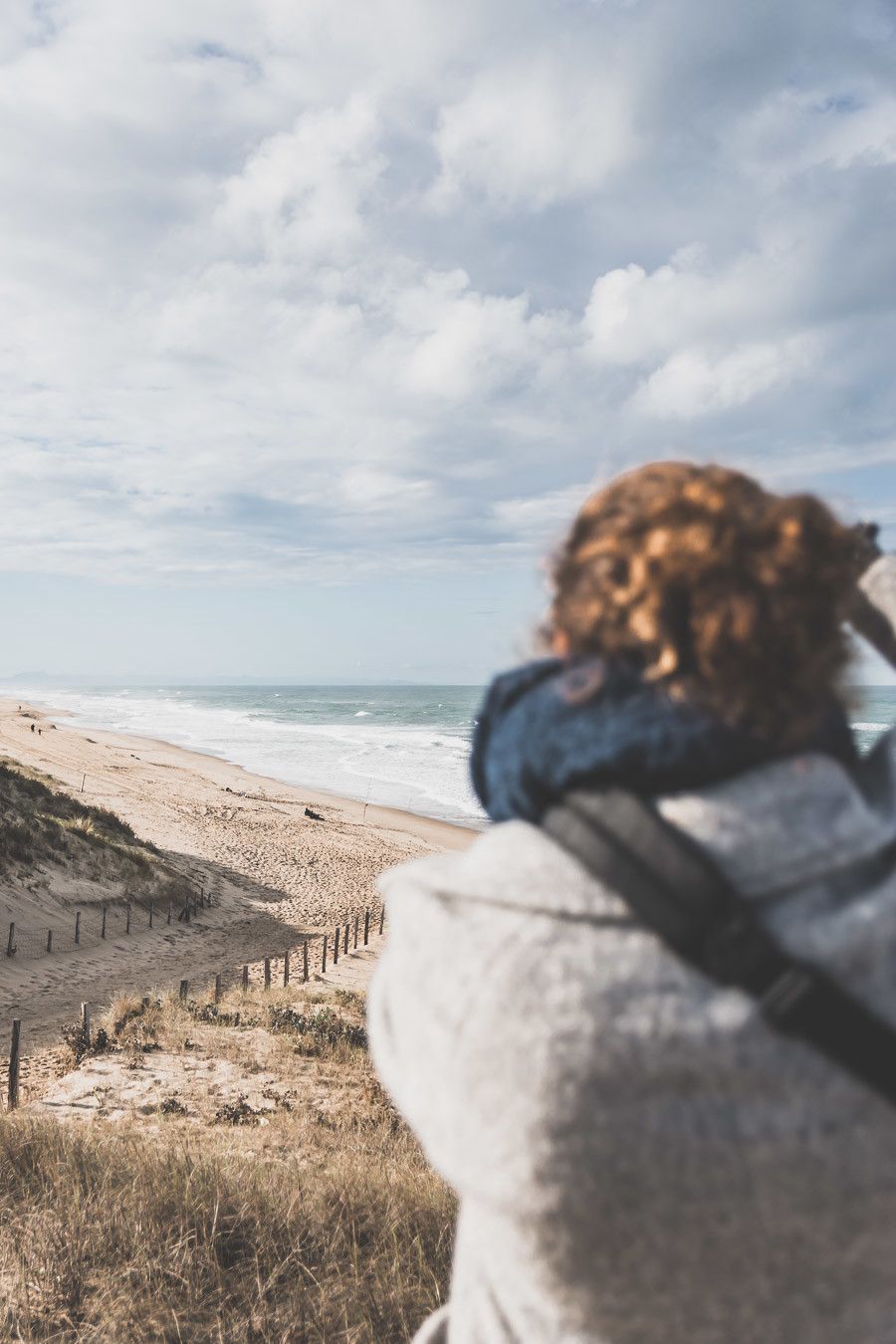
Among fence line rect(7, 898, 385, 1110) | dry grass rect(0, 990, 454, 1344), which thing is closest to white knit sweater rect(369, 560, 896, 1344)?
dry grass rect(0, 990, 454, 1344)

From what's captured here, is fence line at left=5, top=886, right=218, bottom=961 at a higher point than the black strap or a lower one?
lower

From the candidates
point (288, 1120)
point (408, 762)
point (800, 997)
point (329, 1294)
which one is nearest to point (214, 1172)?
point (329, 1294)

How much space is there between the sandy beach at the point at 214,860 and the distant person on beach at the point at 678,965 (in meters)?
12.3

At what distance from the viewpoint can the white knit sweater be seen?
827mm

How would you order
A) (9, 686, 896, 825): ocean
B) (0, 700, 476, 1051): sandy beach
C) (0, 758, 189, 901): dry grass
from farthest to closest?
1. (9, 686, 896, 825): ocean
2. (0, 758, 189, 901): dry grass
3. (0, 700, 476, 1051): sandy beach

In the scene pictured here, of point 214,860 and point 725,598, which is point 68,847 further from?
point 725,598

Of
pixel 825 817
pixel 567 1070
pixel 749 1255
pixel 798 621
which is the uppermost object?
pixel 798 621

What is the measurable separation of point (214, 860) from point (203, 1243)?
24768 mm

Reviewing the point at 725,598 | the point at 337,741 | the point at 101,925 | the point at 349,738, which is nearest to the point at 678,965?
the point at 725,598

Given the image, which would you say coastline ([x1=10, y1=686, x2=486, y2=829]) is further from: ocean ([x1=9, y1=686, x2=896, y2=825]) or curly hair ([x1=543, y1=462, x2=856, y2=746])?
curly hair ([x1=543, y1=462, x2=856, y2=746])

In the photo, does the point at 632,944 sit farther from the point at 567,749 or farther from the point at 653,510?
the point at 653,510

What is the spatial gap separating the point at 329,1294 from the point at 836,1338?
2.74m

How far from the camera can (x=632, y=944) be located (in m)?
0.85

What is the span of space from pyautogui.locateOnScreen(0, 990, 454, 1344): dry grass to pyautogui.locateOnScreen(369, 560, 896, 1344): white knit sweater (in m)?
2.54
